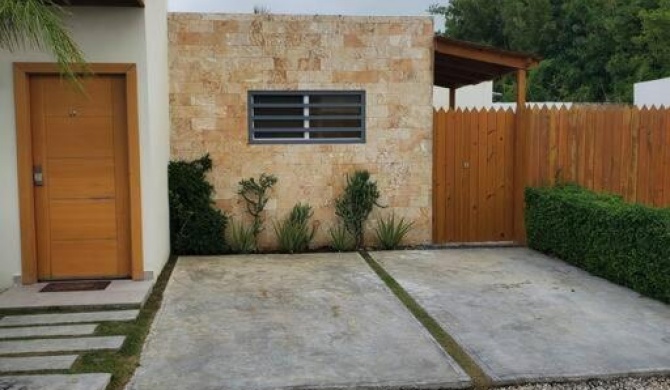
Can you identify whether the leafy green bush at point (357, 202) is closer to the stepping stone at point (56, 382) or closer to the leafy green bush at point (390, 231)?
the leafy green bush at point (390, 231)

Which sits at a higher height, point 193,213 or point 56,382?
point 193,213

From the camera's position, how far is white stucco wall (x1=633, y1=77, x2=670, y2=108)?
658 inches

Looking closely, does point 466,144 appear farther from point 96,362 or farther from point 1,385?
point 1,385

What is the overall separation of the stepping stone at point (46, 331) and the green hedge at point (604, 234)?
5.29 metres

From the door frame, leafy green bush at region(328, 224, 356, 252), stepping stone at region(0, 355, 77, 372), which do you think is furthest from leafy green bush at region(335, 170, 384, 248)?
stepping stone at region(0, 355, 77, 372)

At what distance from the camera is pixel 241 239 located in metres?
9.58

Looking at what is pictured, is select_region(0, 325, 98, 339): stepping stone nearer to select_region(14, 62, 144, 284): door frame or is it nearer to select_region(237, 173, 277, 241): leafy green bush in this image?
select_region(14, 62, 144, 284): door frame

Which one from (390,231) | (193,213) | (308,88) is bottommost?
(390,231)

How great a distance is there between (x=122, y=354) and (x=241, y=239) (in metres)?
4.53

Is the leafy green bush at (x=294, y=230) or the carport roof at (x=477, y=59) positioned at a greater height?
the carport roof at (x=477, y=59)

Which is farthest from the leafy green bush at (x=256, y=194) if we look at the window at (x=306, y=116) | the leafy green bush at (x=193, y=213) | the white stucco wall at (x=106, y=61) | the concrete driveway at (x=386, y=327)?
the white stucco wall at (x=106, y=61)

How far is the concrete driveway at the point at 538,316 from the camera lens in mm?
4938

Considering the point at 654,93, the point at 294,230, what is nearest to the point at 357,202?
the point at 294,230

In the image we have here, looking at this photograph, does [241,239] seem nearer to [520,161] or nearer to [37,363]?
[520,161]
